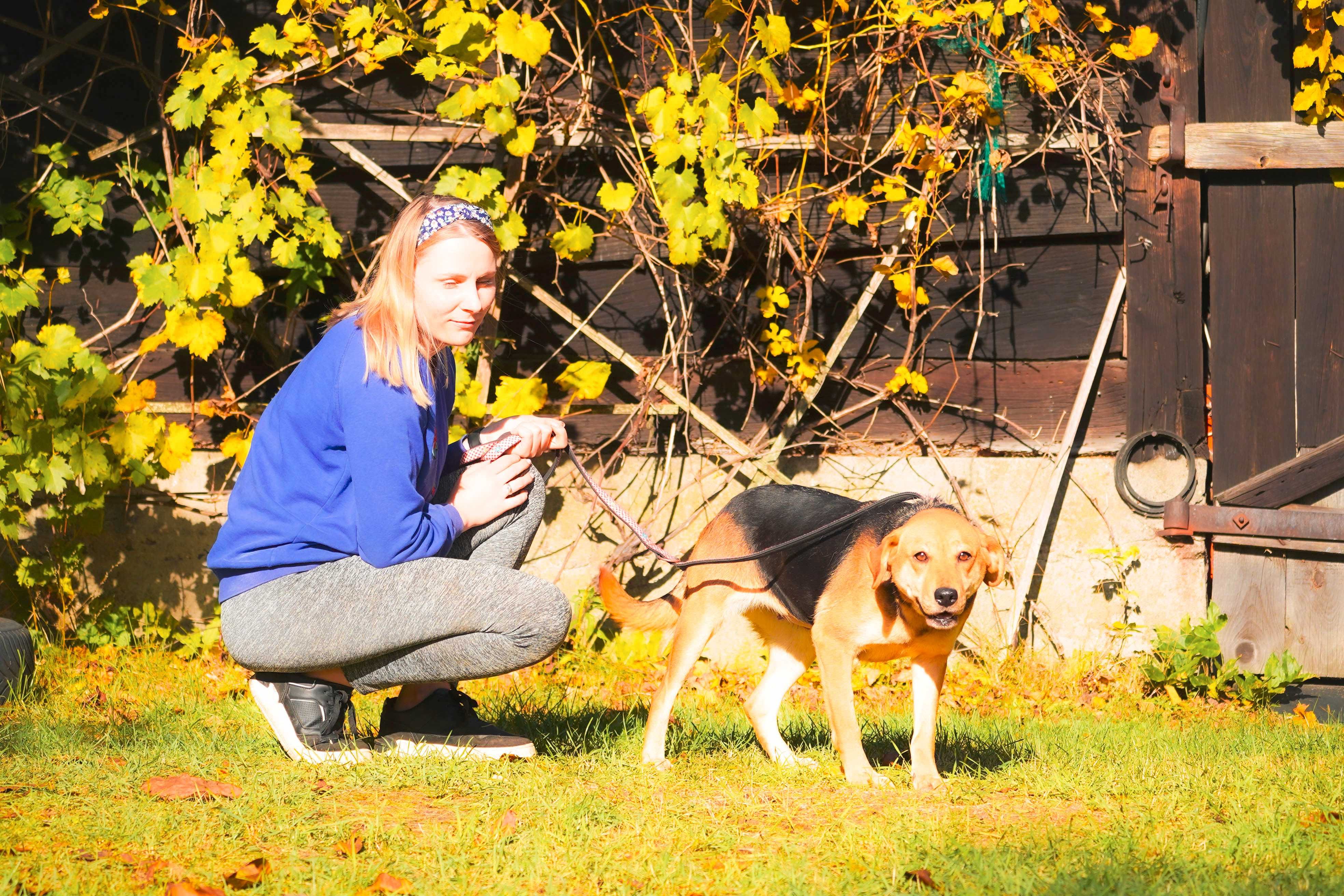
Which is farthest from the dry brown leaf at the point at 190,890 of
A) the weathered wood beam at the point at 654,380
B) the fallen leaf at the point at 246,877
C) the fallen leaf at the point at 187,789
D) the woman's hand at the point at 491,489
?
the weathered wood beam at the point at 654,380

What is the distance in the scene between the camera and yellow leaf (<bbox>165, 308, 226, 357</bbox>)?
5.06m

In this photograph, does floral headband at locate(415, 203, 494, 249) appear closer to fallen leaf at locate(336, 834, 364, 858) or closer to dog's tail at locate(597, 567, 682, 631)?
dog's tail at locate(597, 567, 682, 631)

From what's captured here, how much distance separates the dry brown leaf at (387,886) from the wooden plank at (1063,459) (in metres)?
3.67

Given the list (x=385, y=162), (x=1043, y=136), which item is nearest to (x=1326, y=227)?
(x=1043, y=136)

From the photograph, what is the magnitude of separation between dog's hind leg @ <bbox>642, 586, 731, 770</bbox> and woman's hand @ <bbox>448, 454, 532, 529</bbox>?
685mm

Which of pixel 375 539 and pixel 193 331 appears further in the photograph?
pixel 193 331

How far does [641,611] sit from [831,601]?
2.46 ft

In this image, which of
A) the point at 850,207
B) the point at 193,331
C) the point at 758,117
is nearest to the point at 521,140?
the point at 758,117

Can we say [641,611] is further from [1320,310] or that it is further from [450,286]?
[1320,310]

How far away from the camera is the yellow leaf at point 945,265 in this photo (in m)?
5.32

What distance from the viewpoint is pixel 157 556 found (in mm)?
5789

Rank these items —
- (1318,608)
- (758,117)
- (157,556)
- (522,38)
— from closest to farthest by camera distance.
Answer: (522,38) → (758,117) → (1318,608) → (157,556)

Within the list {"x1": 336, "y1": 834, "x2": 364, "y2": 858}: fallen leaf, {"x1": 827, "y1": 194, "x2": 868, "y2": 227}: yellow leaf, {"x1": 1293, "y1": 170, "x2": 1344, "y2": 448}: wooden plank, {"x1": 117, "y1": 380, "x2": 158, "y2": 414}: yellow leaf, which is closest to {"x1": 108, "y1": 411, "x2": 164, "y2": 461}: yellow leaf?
{"x1": 117, "y1": 380, "x2": 158, "y2": 414}: yellow leaf

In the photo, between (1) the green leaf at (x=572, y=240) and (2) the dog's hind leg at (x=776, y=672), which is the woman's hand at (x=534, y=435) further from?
(1) the green leaf at (x=572, y=240)
